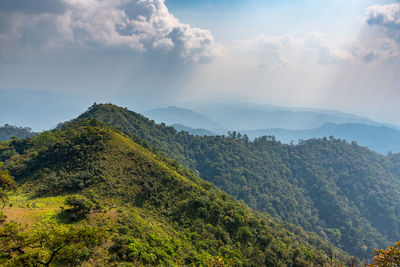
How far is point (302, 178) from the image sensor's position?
117312 millimetres

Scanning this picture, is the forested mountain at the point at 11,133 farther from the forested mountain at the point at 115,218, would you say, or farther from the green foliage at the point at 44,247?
the green foliage at the point at 44,247

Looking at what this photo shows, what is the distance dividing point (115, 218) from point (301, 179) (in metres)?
118

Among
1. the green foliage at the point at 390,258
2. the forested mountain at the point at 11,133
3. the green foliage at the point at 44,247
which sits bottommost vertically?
the green foliage at the point at 44,247

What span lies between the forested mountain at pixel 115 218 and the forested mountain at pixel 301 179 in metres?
47.1

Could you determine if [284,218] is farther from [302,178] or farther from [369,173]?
[369,173]

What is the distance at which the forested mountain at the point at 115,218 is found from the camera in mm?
13602

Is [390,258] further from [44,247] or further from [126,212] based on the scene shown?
[126,212]

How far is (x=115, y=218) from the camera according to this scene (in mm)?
20453

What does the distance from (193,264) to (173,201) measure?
11691 mm

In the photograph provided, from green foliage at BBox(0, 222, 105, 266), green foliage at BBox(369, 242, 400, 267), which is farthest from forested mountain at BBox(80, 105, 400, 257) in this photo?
green foliage at BBox(369, 242, 400, 267)

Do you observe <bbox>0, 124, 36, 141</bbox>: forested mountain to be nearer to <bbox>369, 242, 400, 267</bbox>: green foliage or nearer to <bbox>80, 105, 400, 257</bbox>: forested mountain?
<bbox>80, 105, 400, 257</bbox>: forested mountain

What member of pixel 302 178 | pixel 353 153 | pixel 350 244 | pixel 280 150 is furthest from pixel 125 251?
pixel 353 153

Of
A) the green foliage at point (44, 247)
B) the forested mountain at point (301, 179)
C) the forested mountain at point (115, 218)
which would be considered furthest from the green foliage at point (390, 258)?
the forested mountain at point (301, 179)

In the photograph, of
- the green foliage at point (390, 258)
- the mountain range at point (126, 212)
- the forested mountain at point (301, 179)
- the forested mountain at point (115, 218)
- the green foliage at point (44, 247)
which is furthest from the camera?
the forested mountain at point (301, 179)
